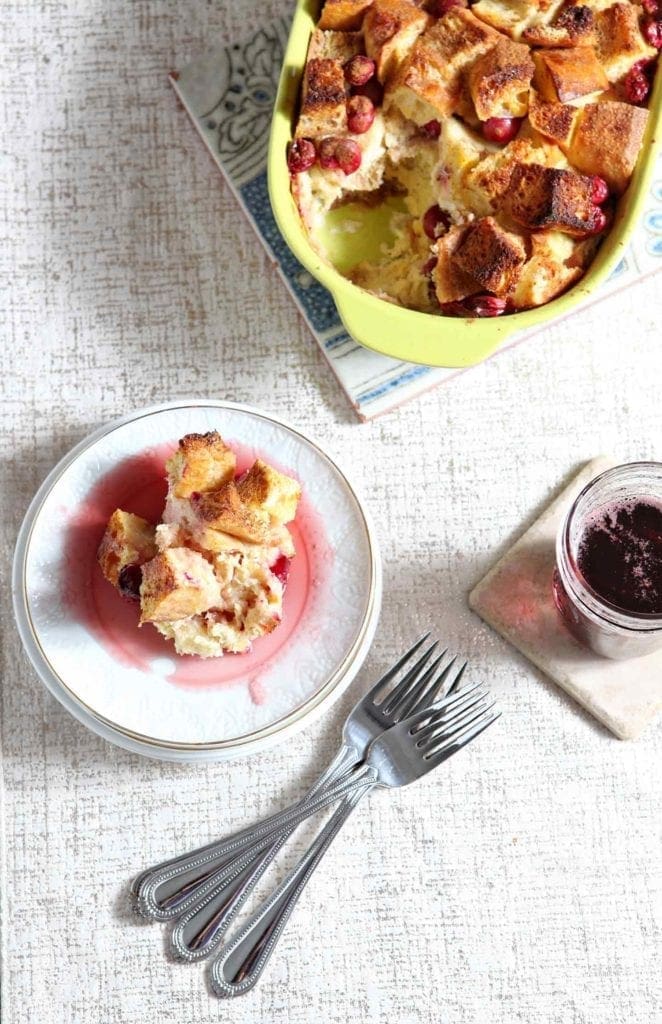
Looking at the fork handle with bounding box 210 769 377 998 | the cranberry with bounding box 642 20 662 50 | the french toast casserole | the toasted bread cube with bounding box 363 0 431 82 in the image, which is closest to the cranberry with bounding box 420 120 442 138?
the french toast casserole

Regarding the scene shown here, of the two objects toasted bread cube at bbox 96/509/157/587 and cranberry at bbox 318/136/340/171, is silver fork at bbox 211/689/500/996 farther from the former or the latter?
cranberry at bbox 318/136/340/171

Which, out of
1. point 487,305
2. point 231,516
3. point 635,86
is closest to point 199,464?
point 231,516

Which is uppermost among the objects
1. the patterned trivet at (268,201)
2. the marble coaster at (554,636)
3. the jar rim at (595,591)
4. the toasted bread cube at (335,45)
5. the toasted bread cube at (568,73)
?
the toasted bread cube at (568,73)

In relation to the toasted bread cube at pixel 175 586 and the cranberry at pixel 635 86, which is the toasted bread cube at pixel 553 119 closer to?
the cranberry at pixel 635 86

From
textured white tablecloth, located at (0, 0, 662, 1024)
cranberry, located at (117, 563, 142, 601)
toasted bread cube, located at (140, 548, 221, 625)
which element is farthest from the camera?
textured white tablecloth, located at (0, 0, 662, 1024)

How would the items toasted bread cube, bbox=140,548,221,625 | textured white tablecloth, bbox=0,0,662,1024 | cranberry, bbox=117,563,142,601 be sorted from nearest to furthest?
toasted bread cube, bbox=140,548,221,625 → cranberry, bbox=117,563,142,601 → textured white tablecloth, bbox=0,0,662,1024

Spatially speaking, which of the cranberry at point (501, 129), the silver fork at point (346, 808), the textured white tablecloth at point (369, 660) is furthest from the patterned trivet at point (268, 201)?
the silver fork at point (346, 808)
